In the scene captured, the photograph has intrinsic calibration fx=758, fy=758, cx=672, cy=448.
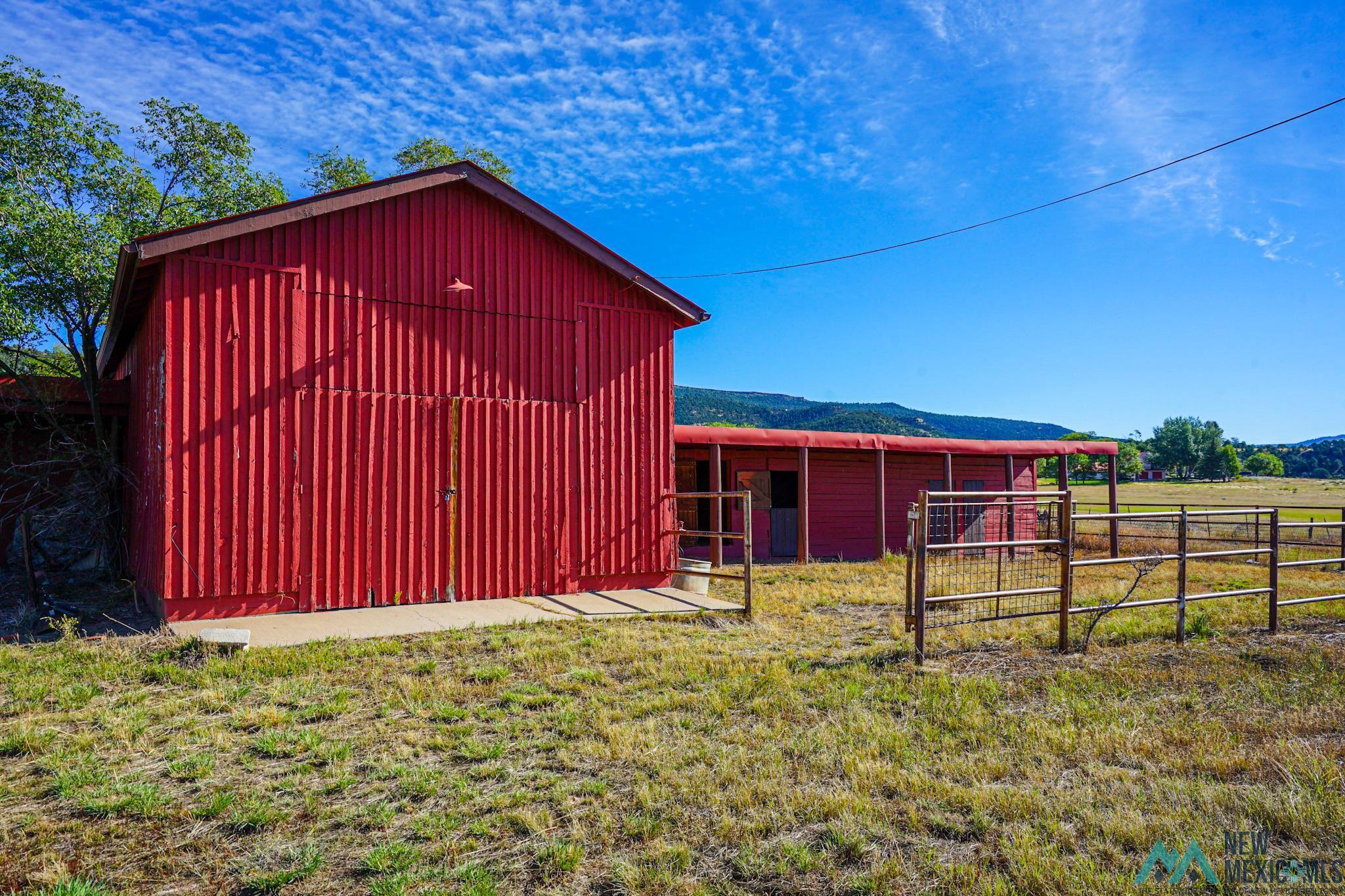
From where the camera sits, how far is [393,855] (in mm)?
3443

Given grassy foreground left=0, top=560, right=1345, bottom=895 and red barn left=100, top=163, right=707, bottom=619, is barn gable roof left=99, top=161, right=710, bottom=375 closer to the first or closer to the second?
red barn left=100, top=163, right=707, bottom=619

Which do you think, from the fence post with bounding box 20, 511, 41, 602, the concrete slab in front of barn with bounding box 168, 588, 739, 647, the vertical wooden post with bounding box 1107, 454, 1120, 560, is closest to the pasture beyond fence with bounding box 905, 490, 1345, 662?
the vertical wooden post with bounding box 1107, 454, 1120, 560

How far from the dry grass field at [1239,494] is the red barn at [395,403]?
4306 centimetres

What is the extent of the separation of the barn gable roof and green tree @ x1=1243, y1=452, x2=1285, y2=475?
121 meters

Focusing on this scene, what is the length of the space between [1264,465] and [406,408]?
411 ft

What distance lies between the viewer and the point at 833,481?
18922 millimetres

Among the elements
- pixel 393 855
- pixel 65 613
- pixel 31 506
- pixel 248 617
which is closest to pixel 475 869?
pixel 393 855

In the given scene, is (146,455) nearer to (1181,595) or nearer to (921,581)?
(921,581)

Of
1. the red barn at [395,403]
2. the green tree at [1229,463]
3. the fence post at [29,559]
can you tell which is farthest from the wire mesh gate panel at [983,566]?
the green tree at [1229,463]

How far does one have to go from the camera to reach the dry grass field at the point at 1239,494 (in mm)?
51844

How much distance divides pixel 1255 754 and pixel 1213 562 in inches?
630

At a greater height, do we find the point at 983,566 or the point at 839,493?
the point at 839,493

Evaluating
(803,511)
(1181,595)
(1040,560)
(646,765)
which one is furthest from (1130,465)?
(646,765)

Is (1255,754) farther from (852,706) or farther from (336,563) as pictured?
(336,563)
